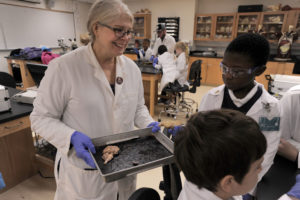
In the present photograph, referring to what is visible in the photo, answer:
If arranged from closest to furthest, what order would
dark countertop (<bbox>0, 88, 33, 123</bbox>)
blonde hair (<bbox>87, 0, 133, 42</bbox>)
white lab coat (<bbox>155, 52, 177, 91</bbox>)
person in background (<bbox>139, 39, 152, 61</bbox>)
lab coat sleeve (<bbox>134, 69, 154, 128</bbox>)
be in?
blonde hair (<bbox>87, 0, 133, 42</bbox>), lab coat sleeve (<bbox>134, 69, 154, 128</bbox>), dark countertop (<bbox>0, 88, 33, 123</bbox>), white lab coat (<bbox>155, 52, 177, 91</bbox>), person in background (<bbox>139, 39, 152, 61</bbox>)

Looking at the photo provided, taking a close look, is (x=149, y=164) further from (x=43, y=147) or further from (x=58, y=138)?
(x=43, y=147)

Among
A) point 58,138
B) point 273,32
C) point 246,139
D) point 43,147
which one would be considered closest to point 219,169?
point 246,139

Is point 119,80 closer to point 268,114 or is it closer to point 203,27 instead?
point 268,114

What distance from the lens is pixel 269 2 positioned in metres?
5.42

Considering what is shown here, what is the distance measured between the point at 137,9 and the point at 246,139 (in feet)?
24.9

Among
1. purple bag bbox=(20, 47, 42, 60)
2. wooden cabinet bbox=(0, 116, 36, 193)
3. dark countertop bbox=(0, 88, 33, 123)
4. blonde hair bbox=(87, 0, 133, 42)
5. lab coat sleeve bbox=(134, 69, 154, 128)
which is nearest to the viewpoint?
blonde hair bbox=(87, 0, 133, 42)

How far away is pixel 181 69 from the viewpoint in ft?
12.0

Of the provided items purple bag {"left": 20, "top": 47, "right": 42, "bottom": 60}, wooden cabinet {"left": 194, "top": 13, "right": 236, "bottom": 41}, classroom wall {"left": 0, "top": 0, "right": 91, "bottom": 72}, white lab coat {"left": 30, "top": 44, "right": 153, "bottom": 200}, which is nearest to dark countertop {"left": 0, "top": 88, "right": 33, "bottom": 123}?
white lab coat {"left": 30, "top": 44, "right": 153, "bottom": 200}

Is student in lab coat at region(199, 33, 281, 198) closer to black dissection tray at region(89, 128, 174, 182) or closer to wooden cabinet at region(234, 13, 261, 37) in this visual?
black dissection tray at region(89, 128, 174, 182)

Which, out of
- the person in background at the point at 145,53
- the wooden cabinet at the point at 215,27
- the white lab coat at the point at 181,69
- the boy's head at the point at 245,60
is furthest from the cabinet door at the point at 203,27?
the boy's head at the point at 245,60

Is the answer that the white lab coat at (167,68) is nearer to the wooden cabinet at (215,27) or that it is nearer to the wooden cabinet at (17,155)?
the wooden cabinet at (17,155)

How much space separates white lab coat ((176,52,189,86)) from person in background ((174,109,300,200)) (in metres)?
3.00

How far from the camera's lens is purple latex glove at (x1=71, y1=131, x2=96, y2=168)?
0.98 m

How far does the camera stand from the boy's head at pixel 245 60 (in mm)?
1043
